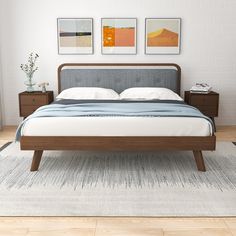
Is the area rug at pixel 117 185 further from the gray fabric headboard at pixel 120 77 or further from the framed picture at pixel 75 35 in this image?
the framed picture at pixel 75 35

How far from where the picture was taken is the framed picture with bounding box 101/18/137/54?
425 centimetres

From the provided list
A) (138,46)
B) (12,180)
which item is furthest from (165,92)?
(12,180)

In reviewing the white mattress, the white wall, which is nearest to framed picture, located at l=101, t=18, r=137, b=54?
the white wall

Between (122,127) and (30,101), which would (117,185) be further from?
(30,101)

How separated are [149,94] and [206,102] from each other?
71 centimetres

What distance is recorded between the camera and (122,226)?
186cm

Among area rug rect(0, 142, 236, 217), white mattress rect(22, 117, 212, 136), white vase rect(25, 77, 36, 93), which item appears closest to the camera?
area rug rect(0, 142, 236, 217)

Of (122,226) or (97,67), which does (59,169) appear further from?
(97,67)

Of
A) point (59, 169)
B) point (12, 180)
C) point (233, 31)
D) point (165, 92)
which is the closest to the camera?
point (12, 180)

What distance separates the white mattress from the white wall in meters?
1.80

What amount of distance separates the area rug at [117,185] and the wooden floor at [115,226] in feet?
0.22

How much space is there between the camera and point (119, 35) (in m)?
4.29

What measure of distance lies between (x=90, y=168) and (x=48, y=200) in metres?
0.68

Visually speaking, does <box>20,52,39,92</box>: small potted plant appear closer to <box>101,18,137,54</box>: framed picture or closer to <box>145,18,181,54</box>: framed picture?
<box>101,18,137,54</box>: framed picture
